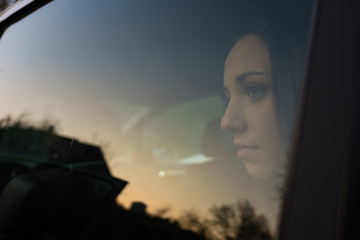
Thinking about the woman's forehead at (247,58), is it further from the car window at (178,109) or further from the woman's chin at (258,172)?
the woman's chin at (258,172)

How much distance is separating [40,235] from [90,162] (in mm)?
287

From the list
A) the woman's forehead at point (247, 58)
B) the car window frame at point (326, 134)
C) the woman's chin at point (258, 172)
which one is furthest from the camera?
the woman's forehead at point (247, 58)

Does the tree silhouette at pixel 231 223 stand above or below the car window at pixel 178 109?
below

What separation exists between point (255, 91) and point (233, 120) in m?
0.11

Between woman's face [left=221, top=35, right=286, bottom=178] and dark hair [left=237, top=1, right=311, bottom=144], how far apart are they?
20 mm

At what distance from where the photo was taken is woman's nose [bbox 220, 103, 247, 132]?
91cm

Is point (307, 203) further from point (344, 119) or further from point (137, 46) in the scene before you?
point (137, 46)

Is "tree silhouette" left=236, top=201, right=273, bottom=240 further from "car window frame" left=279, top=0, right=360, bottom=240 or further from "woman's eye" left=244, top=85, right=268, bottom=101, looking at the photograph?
"woman's eye" left=244, top=85, right=268, bottom=101

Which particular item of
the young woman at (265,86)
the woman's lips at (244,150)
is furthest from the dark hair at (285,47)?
the woman's lips at (244,150)

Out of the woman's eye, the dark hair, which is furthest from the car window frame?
the woman's eye

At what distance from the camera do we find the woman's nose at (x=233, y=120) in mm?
914

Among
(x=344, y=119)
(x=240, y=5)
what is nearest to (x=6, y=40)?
(x=240, y=5)

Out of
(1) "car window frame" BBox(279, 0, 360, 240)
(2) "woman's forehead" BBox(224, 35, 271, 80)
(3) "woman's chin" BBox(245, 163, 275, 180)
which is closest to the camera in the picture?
(1) "car window frame" BBox(279, 0, 360, 240)

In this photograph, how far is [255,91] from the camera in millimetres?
896
